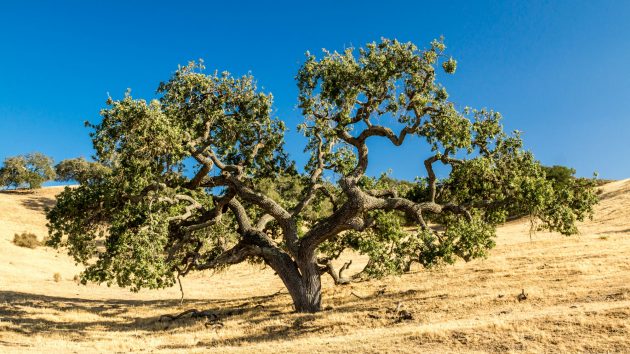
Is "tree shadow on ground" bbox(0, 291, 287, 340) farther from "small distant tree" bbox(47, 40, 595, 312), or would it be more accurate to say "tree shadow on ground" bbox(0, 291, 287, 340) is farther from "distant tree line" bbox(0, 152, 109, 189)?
"distant tree line" bbox(0, 152, 109, 189)

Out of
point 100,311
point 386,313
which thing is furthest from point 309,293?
point 100,311

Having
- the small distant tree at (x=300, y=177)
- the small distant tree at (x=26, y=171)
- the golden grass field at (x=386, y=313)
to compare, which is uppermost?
the small distant tree at (x=26, y=171)

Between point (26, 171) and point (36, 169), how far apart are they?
2370 mm

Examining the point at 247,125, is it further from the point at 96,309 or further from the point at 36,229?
the point at 36,229

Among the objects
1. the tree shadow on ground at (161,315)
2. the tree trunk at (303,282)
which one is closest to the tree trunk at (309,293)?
the tree trunk at (303,282)

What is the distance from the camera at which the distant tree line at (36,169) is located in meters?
92.2

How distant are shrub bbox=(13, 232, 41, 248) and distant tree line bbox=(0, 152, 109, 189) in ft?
116

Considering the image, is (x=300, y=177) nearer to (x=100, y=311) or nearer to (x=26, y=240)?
(x=100, y=311)

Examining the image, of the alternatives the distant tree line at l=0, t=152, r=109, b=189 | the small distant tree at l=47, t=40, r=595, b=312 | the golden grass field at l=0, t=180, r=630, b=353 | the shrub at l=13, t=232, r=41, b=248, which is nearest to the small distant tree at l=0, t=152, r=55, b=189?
the distant tree line at l=0, t=152, r=109, b=189

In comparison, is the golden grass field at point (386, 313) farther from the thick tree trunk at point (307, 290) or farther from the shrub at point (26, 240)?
the shrub at point (26, 240)

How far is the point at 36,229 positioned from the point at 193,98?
5088 centimetres

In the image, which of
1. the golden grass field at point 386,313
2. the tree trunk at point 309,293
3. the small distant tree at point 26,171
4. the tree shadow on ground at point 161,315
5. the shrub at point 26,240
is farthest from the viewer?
the small distant tree at point 26,171

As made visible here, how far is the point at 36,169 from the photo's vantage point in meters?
95.3

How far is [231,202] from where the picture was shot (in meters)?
23.6
